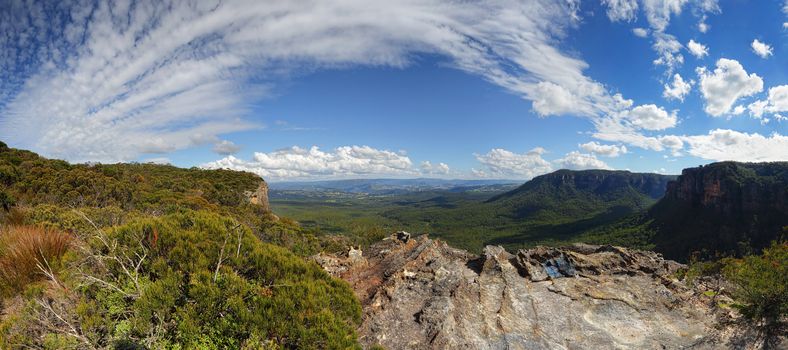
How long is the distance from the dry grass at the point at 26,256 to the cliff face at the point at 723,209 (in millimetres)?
89573

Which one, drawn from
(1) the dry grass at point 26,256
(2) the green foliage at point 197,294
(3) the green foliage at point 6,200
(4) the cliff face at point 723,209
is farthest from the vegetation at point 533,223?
(2) the green foliage at point 197,294

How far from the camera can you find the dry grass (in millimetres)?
6629

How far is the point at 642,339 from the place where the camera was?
899 centimetres

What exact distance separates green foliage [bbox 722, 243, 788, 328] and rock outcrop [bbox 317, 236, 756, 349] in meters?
0.88

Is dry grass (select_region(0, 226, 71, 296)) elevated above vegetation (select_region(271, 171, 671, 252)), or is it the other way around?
dry grass (select_region(0, 226, 71, 296))

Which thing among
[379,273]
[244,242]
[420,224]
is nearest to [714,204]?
[420,224]

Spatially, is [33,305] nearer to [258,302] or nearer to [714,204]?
[258,302]

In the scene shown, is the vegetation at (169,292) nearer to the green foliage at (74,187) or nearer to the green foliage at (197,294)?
the green foliage at (197,294)

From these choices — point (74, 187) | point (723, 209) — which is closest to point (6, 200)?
point (74, 187)

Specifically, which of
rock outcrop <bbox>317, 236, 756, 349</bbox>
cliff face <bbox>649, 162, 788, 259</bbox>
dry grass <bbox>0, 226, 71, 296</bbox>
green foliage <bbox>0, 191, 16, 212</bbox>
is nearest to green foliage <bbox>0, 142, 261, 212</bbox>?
green foliage <bbox>0, 191, 16, 212</bbox>

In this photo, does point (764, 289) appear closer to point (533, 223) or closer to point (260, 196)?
point (260, 196)

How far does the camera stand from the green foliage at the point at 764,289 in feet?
27.7

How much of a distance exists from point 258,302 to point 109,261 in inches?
114

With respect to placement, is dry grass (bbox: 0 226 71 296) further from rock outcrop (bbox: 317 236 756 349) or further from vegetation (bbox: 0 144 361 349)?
rock outcrop (bbox: 317 236 756 349)
